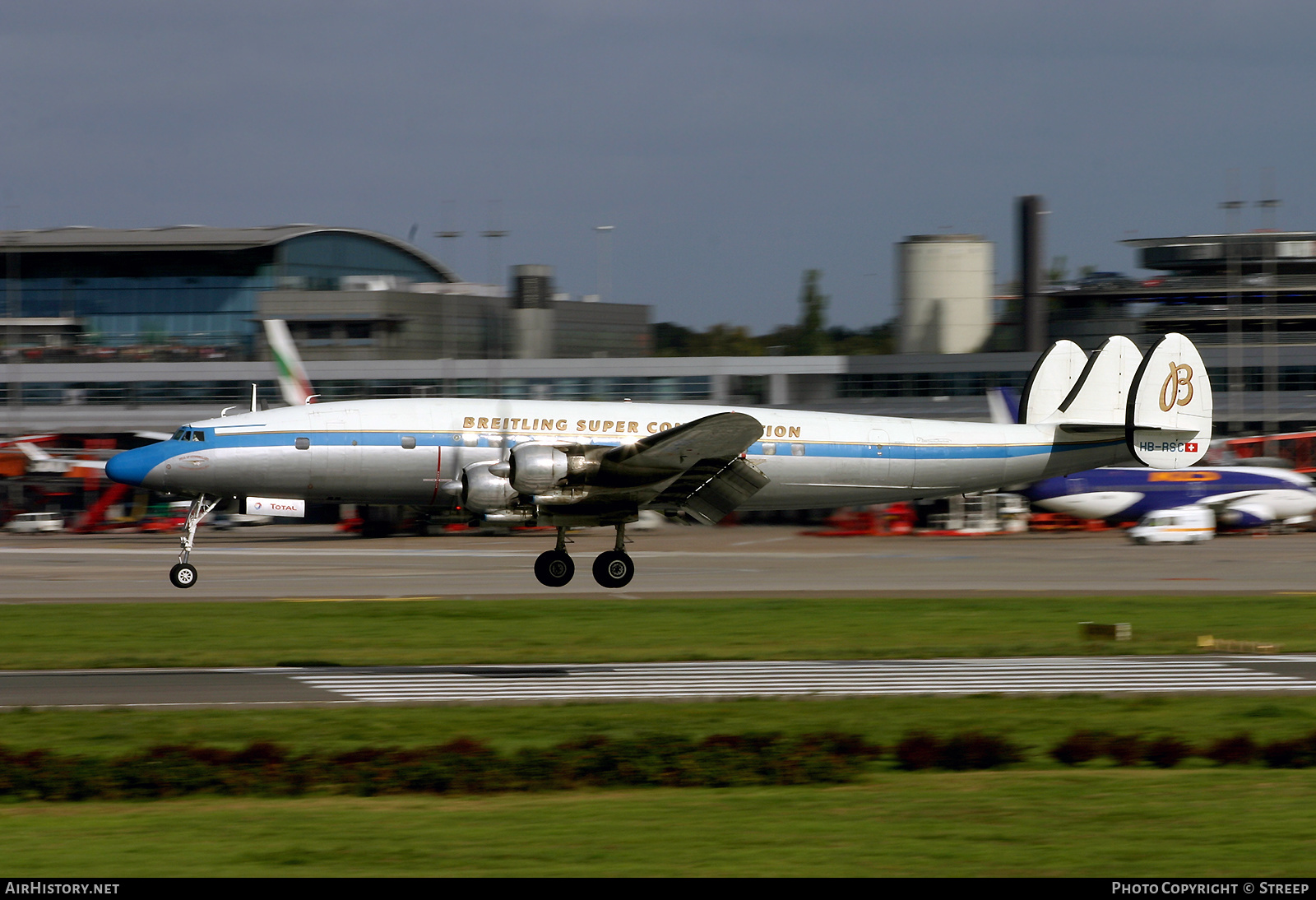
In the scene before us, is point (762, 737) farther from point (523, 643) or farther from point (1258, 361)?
point (1258, 361)

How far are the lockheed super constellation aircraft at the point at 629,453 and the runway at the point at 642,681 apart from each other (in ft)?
13.1

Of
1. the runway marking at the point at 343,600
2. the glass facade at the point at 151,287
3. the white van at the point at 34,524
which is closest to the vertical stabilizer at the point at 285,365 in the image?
the white van at the point at 34,524

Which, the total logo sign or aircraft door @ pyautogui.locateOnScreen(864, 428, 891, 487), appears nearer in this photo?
aircraft door @ pyautogui.locateOnScreen(864, 428, 891, 487)

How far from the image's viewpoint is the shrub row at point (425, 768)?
15562mm

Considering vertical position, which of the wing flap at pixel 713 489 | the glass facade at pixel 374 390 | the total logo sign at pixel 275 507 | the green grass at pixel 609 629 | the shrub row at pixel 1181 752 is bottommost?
the green grass at pixel 609 629

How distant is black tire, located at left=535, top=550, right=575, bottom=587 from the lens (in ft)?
99.1

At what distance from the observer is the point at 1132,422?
111ft

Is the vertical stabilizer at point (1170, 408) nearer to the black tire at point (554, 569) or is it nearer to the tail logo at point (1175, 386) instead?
the tail logo at point (1175, 386)

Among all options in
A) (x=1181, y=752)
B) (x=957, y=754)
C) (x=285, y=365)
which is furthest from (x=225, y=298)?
(x=1181, y=752)

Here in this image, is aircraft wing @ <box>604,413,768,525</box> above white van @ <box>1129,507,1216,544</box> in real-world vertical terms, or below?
above

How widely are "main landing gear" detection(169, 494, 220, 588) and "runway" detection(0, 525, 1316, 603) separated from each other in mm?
5043

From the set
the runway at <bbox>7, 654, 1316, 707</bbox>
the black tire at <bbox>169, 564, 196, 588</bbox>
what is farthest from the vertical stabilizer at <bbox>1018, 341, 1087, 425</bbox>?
the black tire at <bbox>169, 564, 196, 588</bbox>

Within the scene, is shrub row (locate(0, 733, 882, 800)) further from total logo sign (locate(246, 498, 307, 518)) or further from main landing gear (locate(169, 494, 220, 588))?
total logo sign (locate(246, 498, 307, 518))

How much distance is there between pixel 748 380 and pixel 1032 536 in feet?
87.5
